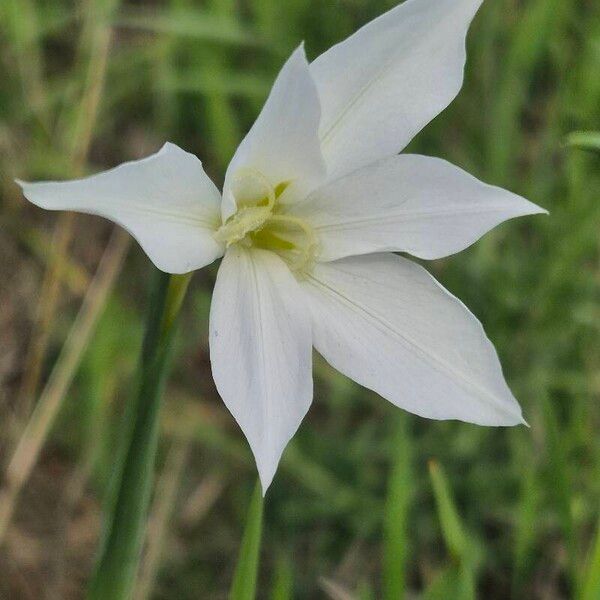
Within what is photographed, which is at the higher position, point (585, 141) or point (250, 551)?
point (585, 141)

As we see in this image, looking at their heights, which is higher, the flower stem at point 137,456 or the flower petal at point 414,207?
the flower petal at point 414,207

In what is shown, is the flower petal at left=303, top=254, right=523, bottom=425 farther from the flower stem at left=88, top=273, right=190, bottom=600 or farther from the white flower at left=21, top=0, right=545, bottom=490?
the flower stem at left=88, top=273, right=190, bottom=600

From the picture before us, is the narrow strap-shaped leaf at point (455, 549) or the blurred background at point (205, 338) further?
the blurred background at point (205, 338)

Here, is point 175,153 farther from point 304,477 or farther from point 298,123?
point 304,477

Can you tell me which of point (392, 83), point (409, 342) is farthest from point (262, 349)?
point (392, 83)

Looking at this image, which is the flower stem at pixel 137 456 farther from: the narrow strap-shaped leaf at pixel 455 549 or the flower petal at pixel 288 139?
the narrow strap-shaped leaf at pixel 455 549

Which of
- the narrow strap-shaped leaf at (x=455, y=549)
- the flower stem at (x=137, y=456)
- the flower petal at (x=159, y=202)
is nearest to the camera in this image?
the flower petal at (x=159, y=202)

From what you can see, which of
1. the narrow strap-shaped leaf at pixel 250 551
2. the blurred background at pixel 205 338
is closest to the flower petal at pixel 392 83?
the narrow strap-shaped leaf at pixel 250 551

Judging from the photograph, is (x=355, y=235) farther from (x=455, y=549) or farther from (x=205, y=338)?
(x=205, y=338)
